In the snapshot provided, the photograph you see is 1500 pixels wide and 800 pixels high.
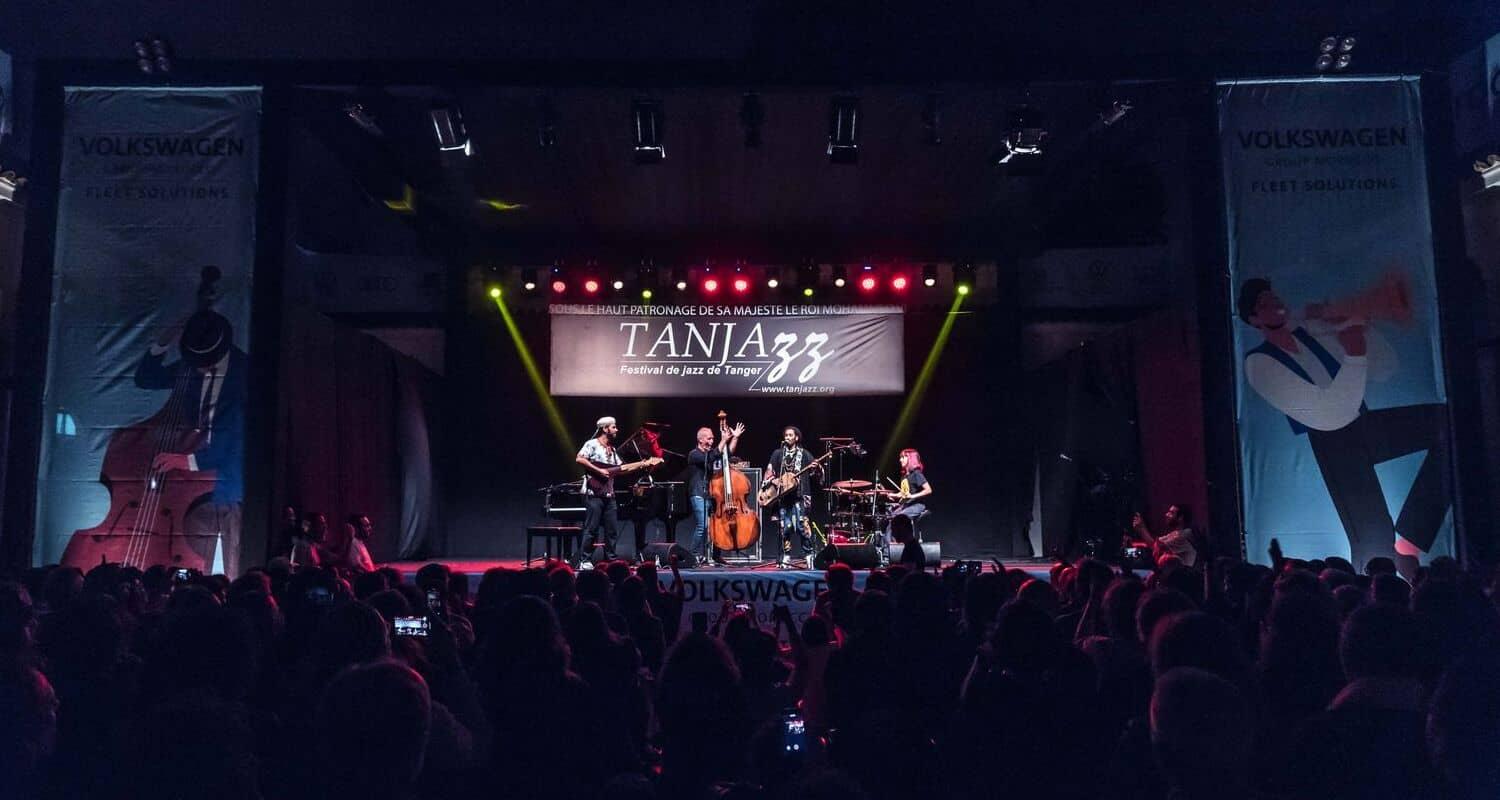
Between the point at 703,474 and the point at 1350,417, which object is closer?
the point at 1350,417

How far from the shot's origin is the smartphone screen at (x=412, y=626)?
3.81 metres

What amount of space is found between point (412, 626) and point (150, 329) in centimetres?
719

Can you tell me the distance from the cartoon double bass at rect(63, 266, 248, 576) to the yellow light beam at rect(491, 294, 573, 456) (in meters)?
7.00

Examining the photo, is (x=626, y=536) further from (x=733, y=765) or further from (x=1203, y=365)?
(x=733, y=765)

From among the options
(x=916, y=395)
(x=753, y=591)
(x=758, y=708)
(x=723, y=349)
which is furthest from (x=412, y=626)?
(x=916, y=395)

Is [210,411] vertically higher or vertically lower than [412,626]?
higher

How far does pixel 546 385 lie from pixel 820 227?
16.5 ft

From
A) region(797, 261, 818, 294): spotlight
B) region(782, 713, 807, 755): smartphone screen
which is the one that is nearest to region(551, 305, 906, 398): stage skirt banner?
region(797, 261, 818, 294): spotlight

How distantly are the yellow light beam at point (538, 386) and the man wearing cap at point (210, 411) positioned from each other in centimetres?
701

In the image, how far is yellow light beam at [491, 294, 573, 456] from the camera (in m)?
16.4

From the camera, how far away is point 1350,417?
362 inches

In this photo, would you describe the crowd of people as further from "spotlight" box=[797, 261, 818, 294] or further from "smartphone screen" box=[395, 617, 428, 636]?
"spotlight" box=[797, 261, 818, 294]

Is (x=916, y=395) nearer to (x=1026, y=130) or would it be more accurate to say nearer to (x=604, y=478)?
(x=604, y=478)

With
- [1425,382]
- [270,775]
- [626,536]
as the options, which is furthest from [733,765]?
[626,536]
